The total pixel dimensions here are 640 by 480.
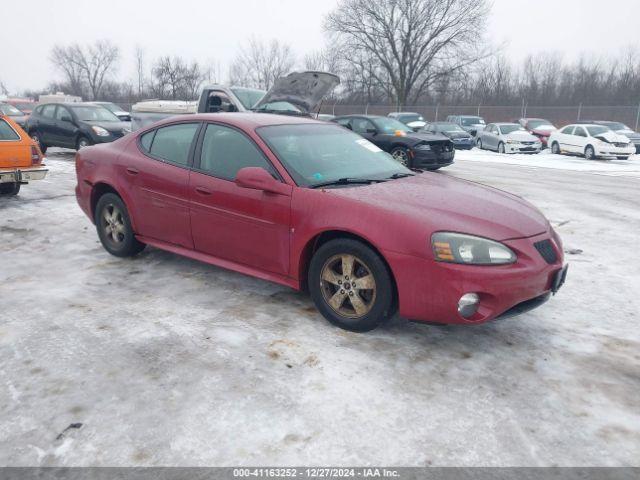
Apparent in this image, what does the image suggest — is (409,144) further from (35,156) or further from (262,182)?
(262,182)

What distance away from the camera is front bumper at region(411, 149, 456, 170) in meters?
12.9

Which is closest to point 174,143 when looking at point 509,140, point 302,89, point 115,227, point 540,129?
point 115,227

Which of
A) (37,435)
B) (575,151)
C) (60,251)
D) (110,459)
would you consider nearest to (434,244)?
(110,459)

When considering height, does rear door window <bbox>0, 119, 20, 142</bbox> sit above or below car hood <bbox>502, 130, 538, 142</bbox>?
above

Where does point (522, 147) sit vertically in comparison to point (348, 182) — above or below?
below

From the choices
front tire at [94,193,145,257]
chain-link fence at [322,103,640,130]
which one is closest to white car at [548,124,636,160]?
chain-link fence at [322,103,640,130]

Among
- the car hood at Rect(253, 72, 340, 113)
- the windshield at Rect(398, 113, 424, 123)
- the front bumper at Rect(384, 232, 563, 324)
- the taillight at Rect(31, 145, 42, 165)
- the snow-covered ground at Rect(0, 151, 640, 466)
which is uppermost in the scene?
the car hood at Rect(253, 72, 340, 113)

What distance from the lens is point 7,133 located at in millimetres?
8250

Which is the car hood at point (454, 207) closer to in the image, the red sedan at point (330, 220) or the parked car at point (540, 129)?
the red sedan at point (330, 220)

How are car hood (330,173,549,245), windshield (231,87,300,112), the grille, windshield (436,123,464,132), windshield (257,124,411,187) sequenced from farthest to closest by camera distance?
1. windshield (436,123,464,132)
2. windshield (231,87,300,112)
3. windshield (257,124,411,187)
4. the grille
5. car hood (330,173,549,245)

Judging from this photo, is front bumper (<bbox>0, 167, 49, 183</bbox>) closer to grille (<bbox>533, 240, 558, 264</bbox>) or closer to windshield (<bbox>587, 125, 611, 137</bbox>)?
grille (<bbox>533, 240, 558, 264</bbox>)

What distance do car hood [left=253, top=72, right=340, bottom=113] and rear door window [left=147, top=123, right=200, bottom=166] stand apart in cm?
725

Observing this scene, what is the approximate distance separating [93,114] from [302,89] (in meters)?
6.49

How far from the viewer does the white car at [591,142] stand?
66.9 feet
